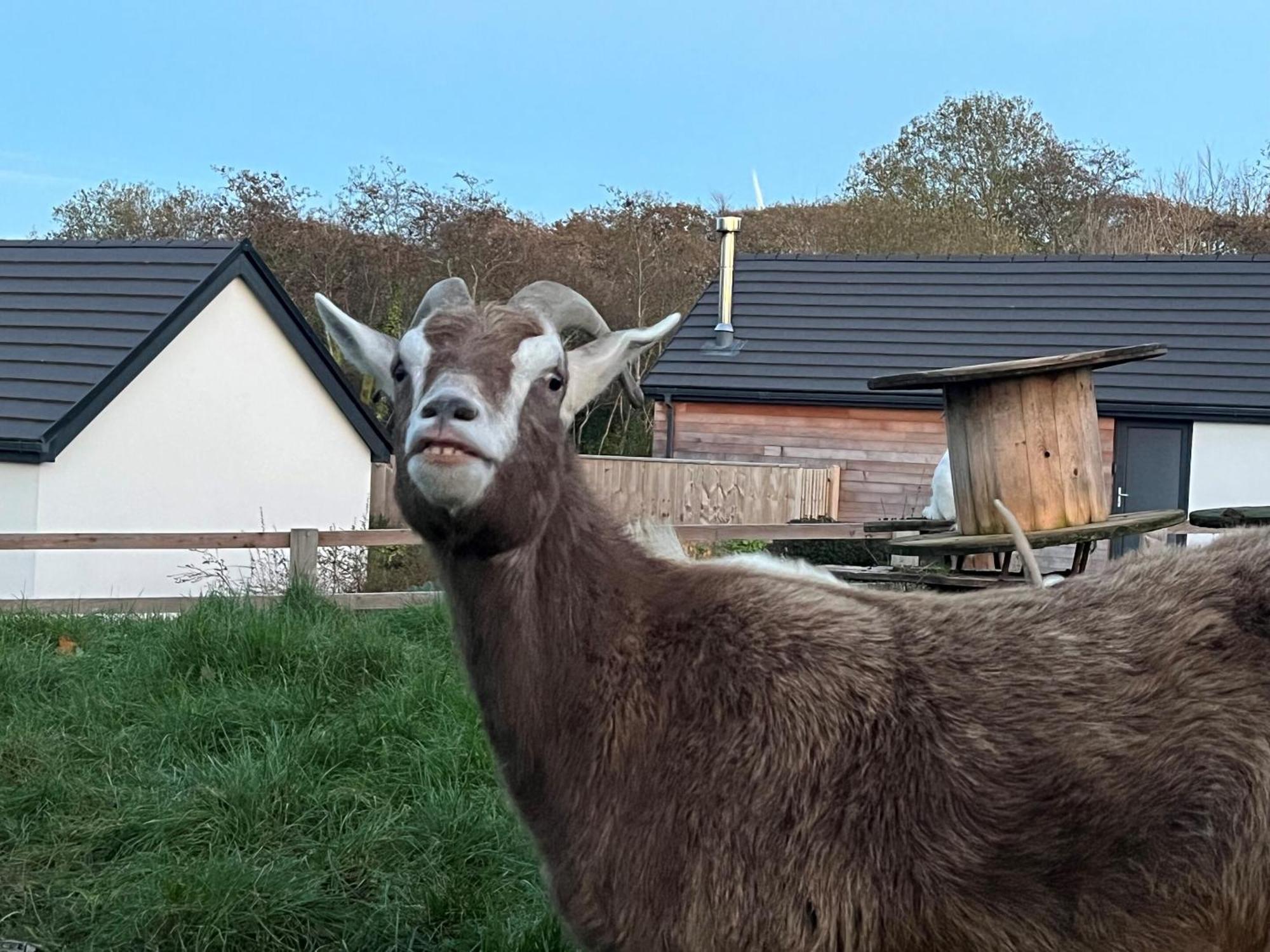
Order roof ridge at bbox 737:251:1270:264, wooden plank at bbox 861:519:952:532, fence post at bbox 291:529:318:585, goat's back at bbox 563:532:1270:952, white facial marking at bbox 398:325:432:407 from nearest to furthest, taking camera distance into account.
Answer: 1. goat's back at bbox 563:532:1270:952
2. white facial marking at bbox 398:325:432:407
3. wooden plank at bbox 861:519:952:532
4. fence post at bbox 291:529:318:585
5. roof ridge at bbox 737:251:1270:264

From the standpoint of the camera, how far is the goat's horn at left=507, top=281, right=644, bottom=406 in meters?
3.98

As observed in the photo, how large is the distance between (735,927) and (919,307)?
24735mm

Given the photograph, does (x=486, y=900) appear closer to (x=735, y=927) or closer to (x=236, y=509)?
A: (x=735, y=927)

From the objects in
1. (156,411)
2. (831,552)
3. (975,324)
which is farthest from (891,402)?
(156,411)

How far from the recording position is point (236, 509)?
61.2ft

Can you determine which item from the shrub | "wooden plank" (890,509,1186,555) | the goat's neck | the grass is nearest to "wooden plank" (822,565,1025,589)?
"wooden plank" (890,509,1186,555)

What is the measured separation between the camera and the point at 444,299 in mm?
3924

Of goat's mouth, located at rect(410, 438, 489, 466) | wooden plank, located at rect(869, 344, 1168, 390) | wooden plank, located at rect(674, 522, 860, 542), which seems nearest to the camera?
goat's mouth, located at rect(410, 438, 489, 466)

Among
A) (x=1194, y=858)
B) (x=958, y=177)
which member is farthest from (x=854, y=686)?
(x=958, y=177)

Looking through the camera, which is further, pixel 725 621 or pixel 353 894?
pixel 353 894

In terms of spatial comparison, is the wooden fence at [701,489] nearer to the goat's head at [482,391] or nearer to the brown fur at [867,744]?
the goat's head at [482,391]

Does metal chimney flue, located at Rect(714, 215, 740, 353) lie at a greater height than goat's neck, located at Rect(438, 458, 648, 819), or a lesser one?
greater

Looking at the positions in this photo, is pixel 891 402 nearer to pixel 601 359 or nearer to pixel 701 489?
pixel 701 489

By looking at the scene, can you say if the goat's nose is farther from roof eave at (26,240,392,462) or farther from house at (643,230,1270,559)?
house at (643,230,1270,559)
